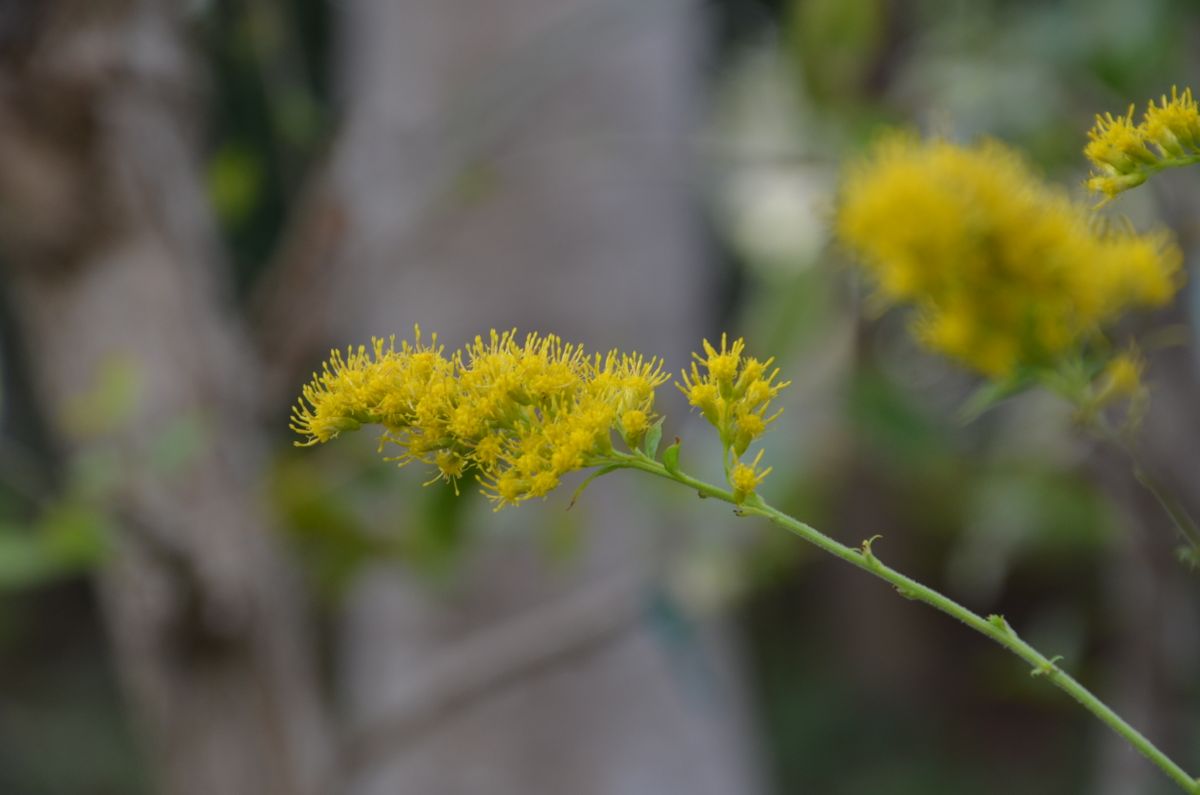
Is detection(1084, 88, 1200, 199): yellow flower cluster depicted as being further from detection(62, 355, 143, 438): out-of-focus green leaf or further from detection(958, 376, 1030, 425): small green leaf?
detection(62, 355, 143, 438): out-of-focus green leaf

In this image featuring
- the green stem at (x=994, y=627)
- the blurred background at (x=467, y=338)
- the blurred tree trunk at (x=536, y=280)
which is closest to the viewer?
the green stem at (x=994, y=627)

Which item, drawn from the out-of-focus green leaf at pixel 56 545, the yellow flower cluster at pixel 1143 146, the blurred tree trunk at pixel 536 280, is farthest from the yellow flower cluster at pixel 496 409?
the blurred tree trunk at pixel 536 280

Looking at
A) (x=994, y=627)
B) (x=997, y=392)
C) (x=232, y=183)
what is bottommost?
(x=994, y=627)

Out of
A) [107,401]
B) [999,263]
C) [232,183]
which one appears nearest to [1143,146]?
[999,263]

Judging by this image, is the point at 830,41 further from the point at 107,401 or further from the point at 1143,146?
the point at 1143,146

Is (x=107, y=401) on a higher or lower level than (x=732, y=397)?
higher

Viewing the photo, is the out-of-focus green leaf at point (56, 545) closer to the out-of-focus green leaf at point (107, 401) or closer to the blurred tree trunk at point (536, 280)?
the out-of-focus green leaf at point (107, 401)

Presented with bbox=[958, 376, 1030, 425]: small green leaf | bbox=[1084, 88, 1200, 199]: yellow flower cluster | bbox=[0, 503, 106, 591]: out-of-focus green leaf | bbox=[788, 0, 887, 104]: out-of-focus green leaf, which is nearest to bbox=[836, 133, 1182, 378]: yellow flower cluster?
bbox=[958, 376, 1030, 425]: small green leaf

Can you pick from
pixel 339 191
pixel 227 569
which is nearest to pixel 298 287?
pixel 339 191
